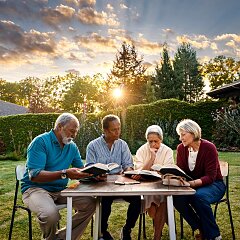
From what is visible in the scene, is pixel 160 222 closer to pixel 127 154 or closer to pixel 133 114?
pixel 127 154

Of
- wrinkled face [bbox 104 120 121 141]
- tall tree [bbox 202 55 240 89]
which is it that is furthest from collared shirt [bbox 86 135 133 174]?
tall tree [bbox 202 55 240 89]

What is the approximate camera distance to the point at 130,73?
3447 cm

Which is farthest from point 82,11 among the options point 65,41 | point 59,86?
point 59,86

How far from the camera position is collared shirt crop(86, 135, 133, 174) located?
382 cm

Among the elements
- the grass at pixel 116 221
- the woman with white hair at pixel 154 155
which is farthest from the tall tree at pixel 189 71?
the woman with white hair at pixel 154 155

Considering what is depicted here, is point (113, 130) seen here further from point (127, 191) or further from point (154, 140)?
point (127, 191)

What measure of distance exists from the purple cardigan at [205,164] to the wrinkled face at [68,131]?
1.24m

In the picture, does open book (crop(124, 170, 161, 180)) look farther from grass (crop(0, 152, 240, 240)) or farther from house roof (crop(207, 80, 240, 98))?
house roof (crop(207, 80, 240, 98))

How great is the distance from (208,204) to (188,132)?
0.77 metres

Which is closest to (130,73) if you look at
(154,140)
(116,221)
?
(116,221)

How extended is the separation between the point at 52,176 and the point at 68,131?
1.67ft

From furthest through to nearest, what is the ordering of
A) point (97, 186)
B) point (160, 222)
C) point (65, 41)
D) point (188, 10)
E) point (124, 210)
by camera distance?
point (65, 41) < point (188, 10) < point (124, 210) < point (160, 222) < point (97, 186)

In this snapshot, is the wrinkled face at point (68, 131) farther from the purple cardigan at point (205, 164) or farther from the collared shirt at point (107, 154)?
the purple cardigan at point (205, 164)

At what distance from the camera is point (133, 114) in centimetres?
1436
